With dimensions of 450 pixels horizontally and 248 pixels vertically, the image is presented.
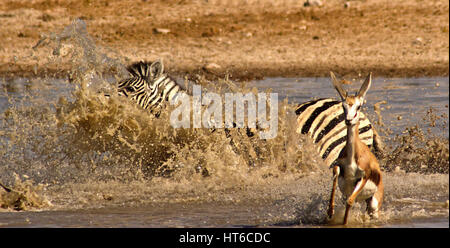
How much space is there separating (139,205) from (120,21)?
1062cm

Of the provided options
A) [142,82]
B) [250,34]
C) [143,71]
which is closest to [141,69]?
[143,71]

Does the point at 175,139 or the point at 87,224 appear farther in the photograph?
the point at 175,139

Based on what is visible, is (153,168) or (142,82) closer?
(153,168)

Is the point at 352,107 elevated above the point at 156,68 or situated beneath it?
situated beneath

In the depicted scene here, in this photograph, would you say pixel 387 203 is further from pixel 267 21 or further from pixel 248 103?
pixel 267 21

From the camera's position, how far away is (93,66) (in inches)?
296

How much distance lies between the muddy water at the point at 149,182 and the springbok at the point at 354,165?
354mm

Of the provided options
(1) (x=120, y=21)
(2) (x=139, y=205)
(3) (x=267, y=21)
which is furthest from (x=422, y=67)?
(2) (x=139, y=205)

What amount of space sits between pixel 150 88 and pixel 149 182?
3.49 feet

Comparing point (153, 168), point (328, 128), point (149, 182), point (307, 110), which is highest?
point (307, 110)

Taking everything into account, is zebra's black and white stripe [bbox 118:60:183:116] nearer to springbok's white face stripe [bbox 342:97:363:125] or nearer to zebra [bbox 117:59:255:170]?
zebra [bbox 117:59:255:170]

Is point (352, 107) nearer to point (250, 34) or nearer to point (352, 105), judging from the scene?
point (352, 105)

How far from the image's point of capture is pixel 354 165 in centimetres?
466
